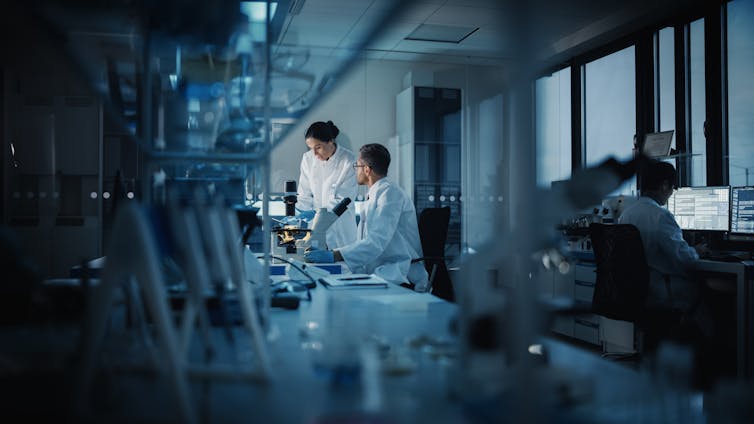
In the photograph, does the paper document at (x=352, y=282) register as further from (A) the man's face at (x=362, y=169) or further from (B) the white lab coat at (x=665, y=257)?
(B) the white lab coat at (x=665, y=257)

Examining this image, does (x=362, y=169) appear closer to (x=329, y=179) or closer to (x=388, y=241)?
(x=388, y=241)

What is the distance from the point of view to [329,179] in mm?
4777

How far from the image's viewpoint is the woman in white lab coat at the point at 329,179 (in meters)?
4.30

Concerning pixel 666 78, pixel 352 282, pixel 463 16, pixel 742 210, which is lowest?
pixel 352 282

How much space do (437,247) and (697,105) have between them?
7.71ft

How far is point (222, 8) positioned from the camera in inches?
42.2

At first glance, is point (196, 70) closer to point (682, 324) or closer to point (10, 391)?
point (10, 391)

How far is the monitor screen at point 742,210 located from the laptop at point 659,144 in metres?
0.68

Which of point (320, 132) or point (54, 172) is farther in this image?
point (54, 172)

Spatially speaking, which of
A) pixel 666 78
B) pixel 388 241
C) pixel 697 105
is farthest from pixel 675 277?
pixel 666 78

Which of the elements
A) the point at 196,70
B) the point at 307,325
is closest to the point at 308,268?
the point at 307,325

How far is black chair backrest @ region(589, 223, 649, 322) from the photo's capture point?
2988mm

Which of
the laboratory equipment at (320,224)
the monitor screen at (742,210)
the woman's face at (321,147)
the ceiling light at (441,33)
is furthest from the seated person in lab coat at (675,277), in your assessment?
the ceiling light at (441,33)

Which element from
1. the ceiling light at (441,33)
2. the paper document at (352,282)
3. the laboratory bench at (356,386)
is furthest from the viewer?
the ceiling light at (441,33)
